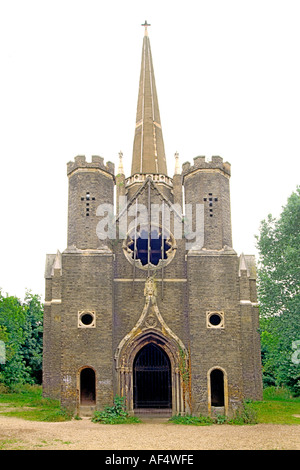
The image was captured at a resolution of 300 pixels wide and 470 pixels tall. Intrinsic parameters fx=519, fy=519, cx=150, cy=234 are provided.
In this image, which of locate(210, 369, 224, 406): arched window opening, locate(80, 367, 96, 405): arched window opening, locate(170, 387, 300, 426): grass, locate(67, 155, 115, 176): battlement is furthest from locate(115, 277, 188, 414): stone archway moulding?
locate(67, 155, 115, 176): battlement

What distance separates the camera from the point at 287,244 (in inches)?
1046

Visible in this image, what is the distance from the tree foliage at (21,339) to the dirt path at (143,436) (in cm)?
1657

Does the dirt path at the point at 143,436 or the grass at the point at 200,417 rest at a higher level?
the dirt path at the point at 143,436

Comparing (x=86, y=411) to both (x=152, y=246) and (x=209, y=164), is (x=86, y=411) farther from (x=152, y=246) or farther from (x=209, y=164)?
(x=209, y=164)

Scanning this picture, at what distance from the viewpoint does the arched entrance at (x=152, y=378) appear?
72.0 ft

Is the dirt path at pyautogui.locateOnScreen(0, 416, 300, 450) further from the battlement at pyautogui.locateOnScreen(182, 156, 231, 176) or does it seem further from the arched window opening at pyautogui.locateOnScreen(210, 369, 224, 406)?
the battlement at pyautogui.locateOnScreen(182, 156, 231, 176)

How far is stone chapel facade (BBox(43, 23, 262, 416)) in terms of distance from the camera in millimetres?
20578

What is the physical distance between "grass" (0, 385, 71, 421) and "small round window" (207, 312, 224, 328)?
21.8ft

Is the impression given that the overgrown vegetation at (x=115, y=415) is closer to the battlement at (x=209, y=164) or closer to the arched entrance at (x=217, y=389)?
the arched entrance at (x=217, y=389)

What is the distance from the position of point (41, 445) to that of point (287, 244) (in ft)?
56.4

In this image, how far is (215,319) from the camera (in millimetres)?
21344

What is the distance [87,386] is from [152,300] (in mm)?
4689

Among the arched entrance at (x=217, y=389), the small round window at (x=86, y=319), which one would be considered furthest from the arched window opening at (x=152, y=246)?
the arched entrance at (x=217, y=389)
